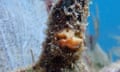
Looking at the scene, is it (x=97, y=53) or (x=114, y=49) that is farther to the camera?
(x=114, y=49)

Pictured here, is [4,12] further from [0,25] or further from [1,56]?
[1,56]

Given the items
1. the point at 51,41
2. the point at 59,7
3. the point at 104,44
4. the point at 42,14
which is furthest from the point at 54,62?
the point at 104,44

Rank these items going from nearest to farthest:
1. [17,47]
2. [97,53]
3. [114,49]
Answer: [17,47] < [97,53] < [114,49]

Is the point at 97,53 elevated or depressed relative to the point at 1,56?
depressed

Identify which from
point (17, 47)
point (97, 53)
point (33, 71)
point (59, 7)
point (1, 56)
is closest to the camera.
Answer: point (59, 7)

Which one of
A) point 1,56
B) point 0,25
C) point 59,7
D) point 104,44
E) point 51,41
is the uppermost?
point 59,7
